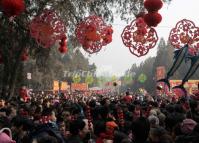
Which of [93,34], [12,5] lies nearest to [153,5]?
[12,5]

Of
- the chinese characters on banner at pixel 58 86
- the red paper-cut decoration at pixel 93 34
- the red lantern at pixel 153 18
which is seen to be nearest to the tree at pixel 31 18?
the red paper-cut decoration at pixel 93 34

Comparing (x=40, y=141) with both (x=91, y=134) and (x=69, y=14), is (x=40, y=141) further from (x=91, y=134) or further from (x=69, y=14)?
(x=69, y=14)

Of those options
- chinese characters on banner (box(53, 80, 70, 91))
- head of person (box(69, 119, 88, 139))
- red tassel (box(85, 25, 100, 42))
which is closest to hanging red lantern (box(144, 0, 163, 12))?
red tassel (box(85, 25, 100, 42))

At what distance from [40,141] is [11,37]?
14.6 metres

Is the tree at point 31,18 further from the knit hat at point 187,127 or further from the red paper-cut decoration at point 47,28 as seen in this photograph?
the knit hat at point 187,127

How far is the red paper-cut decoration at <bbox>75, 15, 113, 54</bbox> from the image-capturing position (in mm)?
13328

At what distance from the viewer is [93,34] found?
13234mm

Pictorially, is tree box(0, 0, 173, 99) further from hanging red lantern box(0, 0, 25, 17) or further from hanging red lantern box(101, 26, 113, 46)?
hanging red lantern box(0, 0, 25, 17)

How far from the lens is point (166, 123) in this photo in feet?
24.4

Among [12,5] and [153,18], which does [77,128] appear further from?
[153,18]

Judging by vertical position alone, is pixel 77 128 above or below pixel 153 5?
below

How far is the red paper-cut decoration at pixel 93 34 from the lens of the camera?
43.7 feet

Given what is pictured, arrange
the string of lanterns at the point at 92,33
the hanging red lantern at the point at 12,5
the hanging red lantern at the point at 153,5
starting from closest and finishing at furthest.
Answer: the hanging red lantern at the point at 12,5, the hanging red lantern at the point at 153,5, the string of lanterns at the point at 92,33

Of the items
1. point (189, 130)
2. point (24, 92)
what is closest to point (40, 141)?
point (189, 130)
